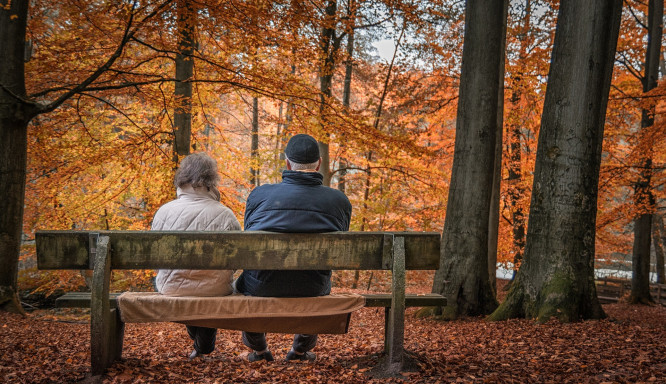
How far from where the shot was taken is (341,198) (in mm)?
3322

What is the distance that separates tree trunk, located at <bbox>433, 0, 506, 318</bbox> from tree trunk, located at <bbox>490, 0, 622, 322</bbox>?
1.24 metres

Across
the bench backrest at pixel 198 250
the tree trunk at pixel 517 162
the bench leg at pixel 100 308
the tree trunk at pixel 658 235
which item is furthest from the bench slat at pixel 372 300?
the tree trunk at pixel 658 235

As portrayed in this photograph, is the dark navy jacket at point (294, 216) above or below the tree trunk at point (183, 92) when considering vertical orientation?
below

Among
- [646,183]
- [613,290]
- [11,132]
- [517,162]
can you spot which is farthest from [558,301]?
[613,290]

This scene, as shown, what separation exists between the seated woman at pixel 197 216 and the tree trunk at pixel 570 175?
12.5 feet

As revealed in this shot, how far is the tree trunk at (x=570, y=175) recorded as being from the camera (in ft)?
17.9

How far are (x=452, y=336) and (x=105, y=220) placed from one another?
966 centimetres

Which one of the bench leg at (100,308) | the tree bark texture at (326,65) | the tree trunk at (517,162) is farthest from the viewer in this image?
the tree trunk at (517,162)

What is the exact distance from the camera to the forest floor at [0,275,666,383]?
316cm

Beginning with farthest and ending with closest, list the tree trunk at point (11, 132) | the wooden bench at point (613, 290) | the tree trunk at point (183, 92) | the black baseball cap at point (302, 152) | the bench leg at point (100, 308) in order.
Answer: the wooden bench at point (613, 290) < the tree trunk at point (183, 92) < the tree trunk at point (11, 132) < the black baseball cap at point (302, 152) < the bench leg at point (100, 308)

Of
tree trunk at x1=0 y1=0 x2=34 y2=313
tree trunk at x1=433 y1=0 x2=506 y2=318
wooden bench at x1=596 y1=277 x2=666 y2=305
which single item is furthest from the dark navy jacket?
wooden bench at x1=596 y1=277 x2=666 y2=305

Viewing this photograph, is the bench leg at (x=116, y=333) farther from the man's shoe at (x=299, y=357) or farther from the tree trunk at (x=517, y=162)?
the tree trunk at (x=517, y=162)

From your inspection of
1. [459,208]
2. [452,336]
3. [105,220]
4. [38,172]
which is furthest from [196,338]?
[105,220]

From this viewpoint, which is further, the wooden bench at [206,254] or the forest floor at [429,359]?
the forest floor at [429,359]
